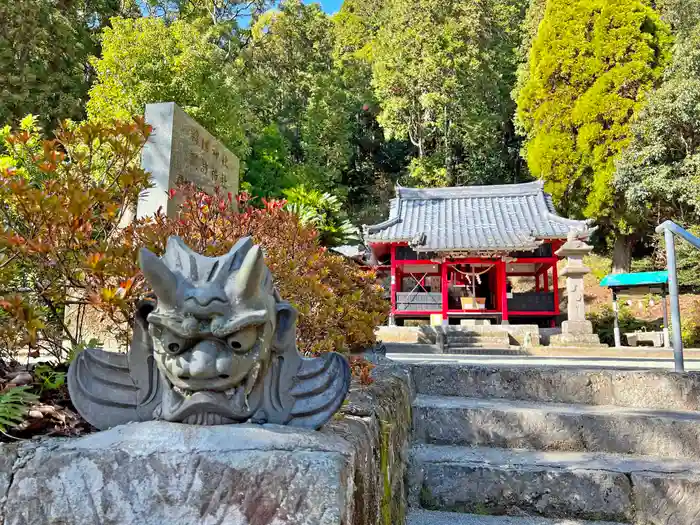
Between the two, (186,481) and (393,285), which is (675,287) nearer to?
(186,481)

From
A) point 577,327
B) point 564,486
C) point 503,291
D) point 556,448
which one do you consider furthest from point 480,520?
point 503,291

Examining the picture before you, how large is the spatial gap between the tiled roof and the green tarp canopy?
1687 millimetres

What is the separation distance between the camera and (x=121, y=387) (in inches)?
61.1

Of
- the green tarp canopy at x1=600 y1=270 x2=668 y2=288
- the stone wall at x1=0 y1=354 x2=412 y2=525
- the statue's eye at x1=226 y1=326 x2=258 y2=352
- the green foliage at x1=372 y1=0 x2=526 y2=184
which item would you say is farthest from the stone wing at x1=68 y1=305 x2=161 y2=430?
the green foliage at x1=372 y1=0 x2=526 y2=184

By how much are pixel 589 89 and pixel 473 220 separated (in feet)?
25.5

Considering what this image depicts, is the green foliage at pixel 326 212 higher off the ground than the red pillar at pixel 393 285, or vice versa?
the green foliage at pixel 326 212

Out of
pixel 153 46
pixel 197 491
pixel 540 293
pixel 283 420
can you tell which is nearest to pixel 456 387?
pixel 283 420

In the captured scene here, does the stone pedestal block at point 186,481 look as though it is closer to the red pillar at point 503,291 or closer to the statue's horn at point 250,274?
the statue's horn at point 250,274

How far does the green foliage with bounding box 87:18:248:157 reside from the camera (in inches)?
507

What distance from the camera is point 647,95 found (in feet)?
56.0

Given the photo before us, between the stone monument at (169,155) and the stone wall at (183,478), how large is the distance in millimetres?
3566

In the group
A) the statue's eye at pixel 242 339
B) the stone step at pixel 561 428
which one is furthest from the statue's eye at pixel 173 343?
the stone step at pixel 561 428

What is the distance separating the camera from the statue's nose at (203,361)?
1366 millimetres

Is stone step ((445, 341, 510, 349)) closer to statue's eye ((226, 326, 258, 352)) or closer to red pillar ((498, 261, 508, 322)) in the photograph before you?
red pillar ((498, 261, 508, 322))
